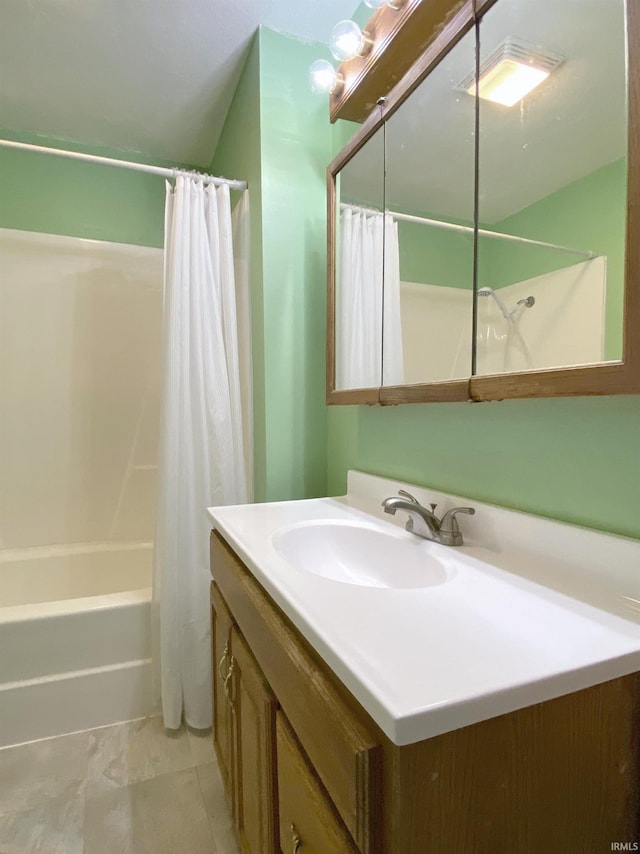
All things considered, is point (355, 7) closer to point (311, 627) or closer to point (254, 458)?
point (254, 458)

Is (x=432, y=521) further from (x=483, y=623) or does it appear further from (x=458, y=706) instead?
(x=458, y=706)

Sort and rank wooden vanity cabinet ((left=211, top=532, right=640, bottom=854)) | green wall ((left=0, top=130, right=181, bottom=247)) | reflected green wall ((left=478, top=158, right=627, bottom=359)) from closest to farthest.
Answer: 1. wooden vanity cabinet ((left=211, top=532, right=640, bottom=854))
2. reflected green wall ((left=478, top=158, right=627, bottom=359))
3. green wall ((left=0, top=130, right=181, bottom=247))

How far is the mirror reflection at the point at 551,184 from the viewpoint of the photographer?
0.65 meters

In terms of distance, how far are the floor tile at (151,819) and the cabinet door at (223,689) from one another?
0.58 ft

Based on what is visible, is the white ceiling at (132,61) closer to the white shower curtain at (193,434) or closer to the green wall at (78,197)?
the green wall at (78,197)

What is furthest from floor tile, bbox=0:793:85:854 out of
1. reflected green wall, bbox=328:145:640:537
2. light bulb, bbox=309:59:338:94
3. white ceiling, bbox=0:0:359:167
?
white ceiling, bbox=0:0:359:167

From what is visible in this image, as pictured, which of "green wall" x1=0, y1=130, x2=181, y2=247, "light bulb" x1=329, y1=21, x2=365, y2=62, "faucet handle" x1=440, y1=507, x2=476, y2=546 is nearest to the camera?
"faucet handle" x1=440, y1=507, x2=476, y2=546

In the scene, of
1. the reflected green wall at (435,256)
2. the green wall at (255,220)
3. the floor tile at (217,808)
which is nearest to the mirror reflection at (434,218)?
the reflected green wall at (435,256)

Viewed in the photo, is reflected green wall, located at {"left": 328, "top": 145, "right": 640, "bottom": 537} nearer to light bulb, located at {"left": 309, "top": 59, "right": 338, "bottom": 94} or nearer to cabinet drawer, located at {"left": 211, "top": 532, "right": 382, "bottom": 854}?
cabinet drawer, located at {"left": 211, "top": 532, "right": 382, "bottom": 854}

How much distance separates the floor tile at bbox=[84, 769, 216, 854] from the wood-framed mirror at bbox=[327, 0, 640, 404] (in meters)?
1.25

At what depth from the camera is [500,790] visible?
1.53 feet

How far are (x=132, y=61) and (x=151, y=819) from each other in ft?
8.27

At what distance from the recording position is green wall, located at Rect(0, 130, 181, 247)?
6.82 feet

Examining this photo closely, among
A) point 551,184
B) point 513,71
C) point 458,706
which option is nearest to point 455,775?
point 458,706
